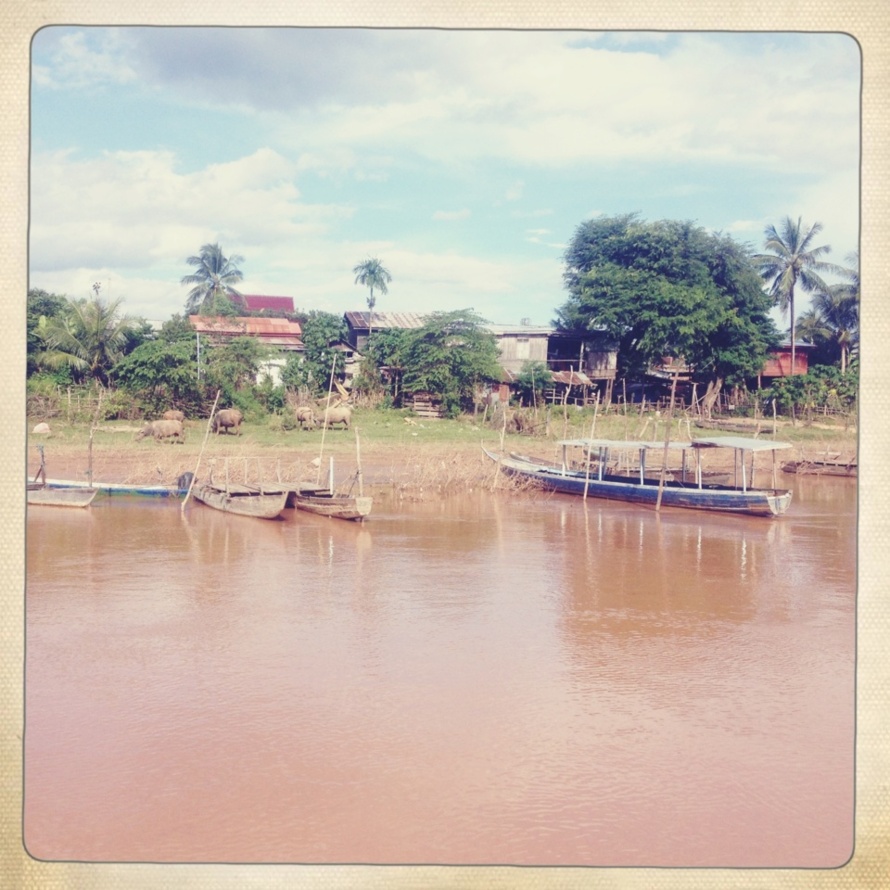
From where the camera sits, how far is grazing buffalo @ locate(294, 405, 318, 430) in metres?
10.9

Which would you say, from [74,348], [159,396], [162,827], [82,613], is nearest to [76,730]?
[162,827]

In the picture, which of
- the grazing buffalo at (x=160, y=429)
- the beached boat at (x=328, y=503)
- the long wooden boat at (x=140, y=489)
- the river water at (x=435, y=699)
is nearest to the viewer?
the river water at (x=435, y=699)

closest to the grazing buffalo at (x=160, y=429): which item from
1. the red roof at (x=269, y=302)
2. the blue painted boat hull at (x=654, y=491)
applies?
the blue painted boat hull at (x=654, y=491)

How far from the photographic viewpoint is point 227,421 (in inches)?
413

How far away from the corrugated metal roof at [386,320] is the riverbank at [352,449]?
2113 millimetres

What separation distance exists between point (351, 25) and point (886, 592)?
1.61m

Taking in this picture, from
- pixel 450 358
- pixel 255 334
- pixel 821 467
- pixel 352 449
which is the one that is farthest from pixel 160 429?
pixel 821 467

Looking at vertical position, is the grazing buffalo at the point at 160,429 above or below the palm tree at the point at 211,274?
below

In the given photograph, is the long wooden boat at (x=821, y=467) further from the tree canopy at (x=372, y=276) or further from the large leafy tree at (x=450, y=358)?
the tree canopy at (x=372, y=276)

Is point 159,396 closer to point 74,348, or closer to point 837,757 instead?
point 74,348

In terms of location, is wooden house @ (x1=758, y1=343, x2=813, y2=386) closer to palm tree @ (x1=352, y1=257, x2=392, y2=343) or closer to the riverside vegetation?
the riverside vegetation

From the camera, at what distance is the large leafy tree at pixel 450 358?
12.2m

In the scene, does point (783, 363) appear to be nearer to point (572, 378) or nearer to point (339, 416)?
point (572, 378)

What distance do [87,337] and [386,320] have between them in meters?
5.51
